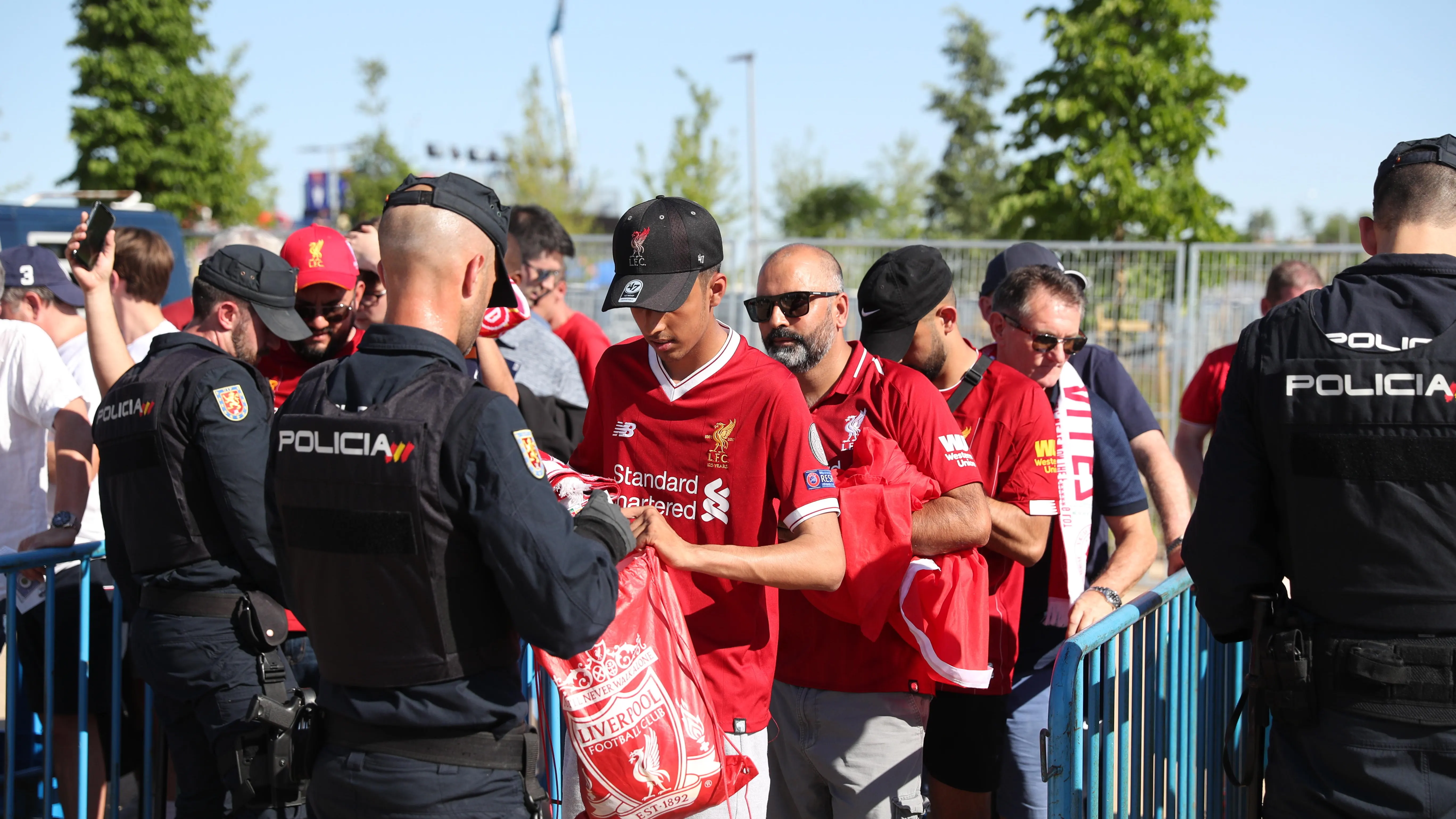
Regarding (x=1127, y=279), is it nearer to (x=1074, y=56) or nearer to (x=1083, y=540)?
(x=1074, y=56)

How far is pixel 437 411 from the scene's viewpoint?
7.26 feet

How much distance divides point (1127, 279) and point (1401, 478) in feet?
27.8

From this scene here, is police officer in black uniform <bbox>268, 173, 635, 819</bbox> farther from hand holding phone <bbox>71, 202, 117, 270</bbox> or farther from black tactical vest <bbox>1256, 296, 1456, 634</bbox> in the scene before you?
hand holding phone <bbox>71, 202, 117, 270</bbox>

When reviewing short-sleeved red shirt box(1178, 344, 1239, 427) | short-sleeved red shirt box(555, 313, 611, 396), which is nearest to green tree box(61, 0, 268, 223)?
short-sleeved red shirt box(555, 313, 611, 396)

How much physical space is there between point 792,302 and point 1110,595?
1493mm

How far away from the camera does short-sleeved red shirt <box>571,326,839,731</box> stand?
2.81m

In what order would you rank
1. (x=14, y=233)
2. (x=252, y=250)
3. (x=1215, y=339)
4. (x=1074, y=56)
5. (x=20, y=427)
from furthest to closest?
(x=1074, y=56)
(x=14, y=233)
(x=1215, y=339)
(x=20, y=427)
(x=252, y=250)

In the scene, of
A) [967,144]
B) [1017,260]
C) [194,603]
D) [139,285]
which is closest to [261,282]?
[194,603]

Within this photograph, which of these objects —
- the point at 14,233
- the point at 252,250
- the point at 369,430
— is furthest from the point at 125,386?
the point at 14,233

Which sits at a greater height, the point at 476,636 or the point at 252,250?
the point at 252,250

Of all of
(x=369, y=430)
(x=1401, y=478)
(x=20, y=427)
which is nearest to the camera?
(x=369, y=430)

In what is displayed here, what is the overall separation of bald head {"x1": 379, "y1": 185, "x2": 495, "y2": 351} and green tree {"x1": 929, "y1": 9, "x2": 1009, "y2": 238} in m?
40.4

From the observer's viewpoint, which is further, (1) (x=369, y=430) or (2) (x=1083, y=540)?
(2) (x=1083, y=540)

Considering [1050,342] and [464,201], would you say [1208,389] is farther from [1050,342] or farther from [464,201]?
[464,201]
